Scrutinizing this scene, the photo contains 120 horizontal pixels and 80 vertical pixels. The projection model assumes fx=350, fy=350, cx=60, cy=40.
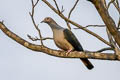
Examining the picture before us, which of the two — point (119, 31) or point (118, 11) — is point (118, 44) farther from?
point (118, 11)

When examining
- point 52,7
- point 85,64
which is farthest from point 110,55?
point 85,64

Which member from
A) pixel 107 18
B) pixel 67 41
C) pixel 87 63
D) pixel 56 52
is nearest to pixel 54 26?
pixel 67 41

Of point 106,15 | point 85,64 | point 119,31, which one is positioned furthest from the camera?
point 85,64

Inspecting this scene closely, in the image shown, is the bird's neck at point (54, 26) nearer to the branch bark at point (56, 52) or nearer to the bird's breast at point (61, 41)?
the bird's breast at point (61, 41)

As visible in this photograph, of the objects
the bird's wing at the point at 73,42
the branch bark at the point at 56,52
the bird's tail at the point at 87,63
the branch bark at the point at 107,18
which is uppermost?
the branch bark at the point at 107,18

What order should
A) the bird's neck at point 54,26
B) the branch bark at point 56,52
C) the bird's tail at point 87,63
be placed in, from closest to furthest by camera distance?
the branch bark at point 56,52
the bird's tail at point 87,63
the bird's neck at point 54,26

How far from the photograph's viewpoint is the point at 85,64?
8133 millimetres

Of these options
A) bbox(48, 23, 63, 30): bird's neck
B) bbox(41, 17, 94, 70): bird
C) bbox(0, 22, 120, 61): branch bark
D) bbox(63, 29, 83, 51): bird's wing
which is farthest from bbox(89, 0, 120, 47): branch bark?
bbox(48, 23, 63, 30): bird's neck

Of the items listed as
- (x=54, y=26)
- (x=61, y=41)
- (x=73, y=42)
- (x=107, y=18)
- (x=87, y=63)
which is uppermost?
(x=107, y=18)

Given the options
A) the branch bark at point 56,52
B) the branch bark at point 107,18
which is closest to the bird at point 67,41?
the branch bark at point 56,52

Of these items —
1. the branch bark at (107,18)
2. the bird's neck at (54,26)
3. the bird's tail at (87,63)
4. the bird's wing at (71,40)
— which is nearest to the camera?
the branch bark at (107,18)

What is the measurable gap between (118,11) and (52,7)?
114 centimetres

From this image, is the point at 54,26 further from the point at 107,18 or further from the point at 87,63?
the point at 107,18

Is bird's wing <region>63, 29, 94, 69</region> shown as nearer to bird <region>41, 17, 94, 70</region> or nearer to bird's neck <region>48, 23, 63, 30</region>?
bird <region>41, 17, 94, 70</region>
